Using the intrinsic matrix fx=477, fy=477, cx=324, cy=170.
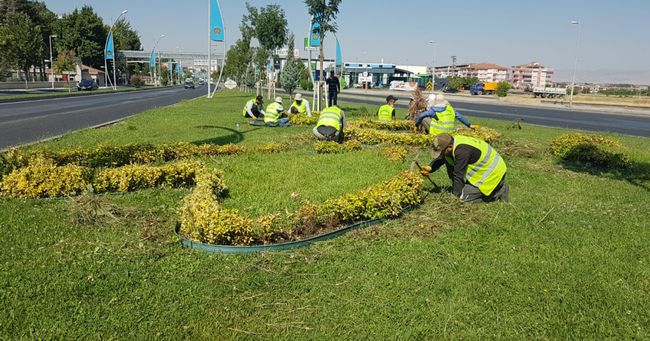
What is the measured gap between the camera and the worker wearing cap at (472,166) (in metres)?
6.23

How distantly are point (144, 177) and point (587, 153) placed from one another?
28.5 ft

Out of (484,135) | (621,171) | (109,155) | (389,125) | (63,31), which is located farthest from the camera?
(63,31)

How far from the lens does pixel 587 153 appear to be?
998cm

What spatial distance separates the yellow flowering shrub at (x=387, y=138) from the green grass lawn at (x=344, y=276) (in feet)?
15.9

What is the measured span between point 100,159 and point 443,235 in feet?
19.2

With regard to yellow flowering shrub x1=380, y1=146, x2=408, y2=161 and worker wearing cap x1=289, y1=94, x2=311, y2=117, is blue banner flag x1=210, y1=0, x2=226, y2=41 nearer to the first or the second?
worker wearing cap x1=289, y1=94, x2=311, y2=117

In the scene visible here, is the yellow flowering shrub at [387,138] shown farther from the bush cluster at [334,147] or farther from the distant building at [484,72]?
the distant building at [484,72]

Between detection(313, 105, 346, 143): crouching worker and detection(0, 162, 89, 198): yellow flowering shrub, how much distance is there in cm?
584

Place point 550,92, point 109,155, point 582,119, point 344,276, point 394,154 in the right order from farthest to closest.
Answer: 1. point 550,92
2. point 582,119
3. point 394,154
4. point 109,155
5. point 344,276

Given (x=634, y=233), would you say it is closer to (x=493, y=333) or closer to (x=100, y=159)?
(x=493, y=333)

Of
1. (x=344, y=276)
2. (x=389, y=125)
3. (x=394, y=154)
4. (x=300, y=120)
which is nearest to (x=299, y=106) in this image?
(x=300, y=120)

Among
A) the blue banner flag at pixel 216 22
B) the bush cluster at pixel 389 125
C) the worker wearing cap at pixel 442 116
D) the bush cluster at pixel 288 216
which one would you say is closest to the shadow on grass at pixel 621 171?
the worker wearing cap at pixel 442 116

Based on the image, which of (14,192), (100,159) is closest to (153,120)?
(100,159)

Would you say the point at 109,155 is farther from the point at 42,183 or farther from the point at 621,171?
the point at 621,171
